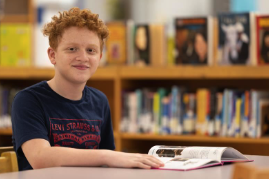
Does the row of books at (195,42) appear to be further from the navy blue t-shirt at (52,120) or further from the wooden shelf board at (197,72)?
the navy blue t-shirt at (52,120)

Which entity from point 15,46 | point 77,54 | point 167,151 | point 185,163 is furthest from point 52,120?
point 15,46

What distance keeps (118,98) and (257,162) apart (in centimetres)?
194

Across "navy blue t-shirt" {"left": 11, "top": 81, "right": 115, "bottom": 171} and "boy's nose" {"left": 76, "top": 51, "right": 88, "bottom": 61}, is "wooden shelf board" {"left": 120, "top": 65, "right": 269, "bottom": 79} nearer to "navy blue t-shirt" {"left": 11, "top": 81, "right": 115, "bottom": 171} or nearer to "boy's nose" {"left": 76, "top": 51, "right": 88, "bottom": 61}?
"navy blue t-shirt" {"left": 11, "top": 81, "right": 115, "bottom": 171}

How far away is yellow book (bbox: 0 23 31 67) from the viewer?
3.57m

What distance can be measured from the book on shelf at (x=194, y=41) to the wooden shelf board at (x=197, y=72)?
0.06 m

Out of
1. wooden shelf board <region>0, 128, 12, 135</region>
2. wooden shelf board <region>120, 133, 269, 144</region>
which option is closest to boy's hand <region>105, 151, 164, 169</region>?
wooden shelf board <region>120, 133, 269, 144</region>

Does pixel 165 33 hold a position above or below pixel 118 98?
above

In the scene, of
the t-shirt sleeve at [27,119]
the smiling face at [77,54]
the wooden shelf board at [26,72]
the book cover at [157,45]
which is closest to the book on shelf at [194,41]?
the book cover at [157,45]

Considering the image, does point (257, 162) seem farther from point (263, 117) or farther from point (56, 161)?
point (263, 117)

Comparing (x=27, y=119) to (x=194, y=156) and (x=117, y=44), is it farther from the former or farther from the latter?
(x=117, y=44)

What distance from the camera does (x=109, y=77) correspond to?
329 centimetres

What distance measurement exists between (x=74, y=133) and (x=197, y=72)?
5.13ft

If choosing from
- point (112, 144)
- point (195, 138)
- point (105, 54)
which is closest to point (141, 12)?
point (105, 54)

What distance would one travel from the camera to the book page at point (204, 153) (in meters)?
1.37
